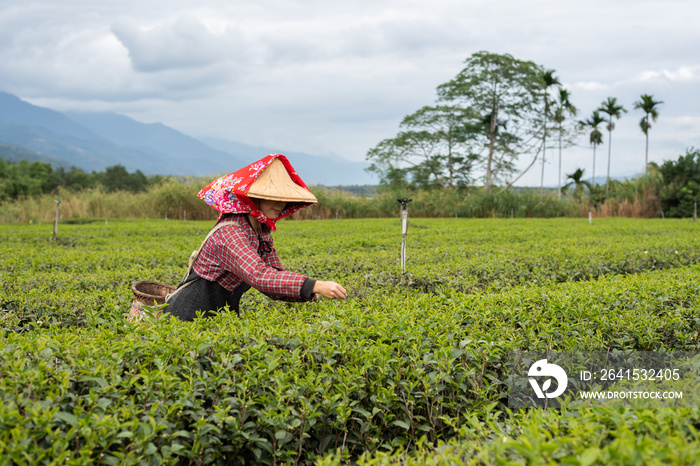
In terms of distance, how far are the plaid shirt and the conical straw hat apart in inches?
9.4

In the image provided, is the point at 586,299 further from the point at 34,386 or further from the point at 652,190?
the point at 652,190

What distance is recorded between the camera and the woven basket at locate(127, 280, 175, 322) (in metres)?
3.23

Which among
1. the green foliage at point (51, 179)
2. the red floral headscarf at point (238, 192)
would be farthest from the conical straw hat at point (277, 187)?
the green foliage at point (51, 179)

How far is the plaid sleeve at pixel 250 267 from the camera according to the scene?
9.61 feet

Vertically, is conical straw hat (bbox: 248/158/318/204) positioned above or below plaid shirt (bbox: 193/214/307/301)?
above

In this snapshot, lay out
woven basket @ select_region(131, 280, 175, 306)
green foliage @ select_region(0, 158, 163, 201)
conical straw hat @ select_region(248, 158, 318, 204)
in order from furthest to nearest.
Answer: green foliage @ select_region(0, 158, 163, 201) → woven basket @ select_region(131, 280, 175, 306) → conical straw hat @ select_region(248, 158, 318, 204)

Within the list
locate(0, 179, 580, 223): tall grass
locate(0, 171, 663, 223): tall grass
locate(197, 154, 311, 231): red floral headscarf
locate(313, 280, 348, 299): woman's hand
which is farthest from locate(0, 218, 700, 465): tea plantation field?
locate(0, 171, 663, 223): tall grass

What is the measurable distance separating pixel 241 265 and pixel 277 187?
0.57m

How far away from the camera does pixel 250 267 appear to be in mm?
2992

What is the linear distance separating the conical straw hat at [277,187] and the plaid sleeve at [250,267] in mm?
279

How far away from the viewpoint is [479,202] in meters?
27.4

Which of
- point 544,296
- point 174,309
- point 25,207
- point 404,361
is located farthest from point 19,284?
point 25,207

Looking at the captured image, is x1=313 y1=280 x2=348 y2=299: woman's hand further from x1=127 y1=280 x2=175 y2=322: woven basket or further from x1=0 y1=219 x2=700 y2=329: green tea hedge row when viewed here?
x1=0 y1=219 x2=700 y2=329: green tea hedge row

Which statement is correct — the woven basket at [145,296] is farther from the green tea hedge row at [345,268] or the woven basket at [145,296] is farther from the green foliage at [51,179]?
the green foliage at [51,179]
